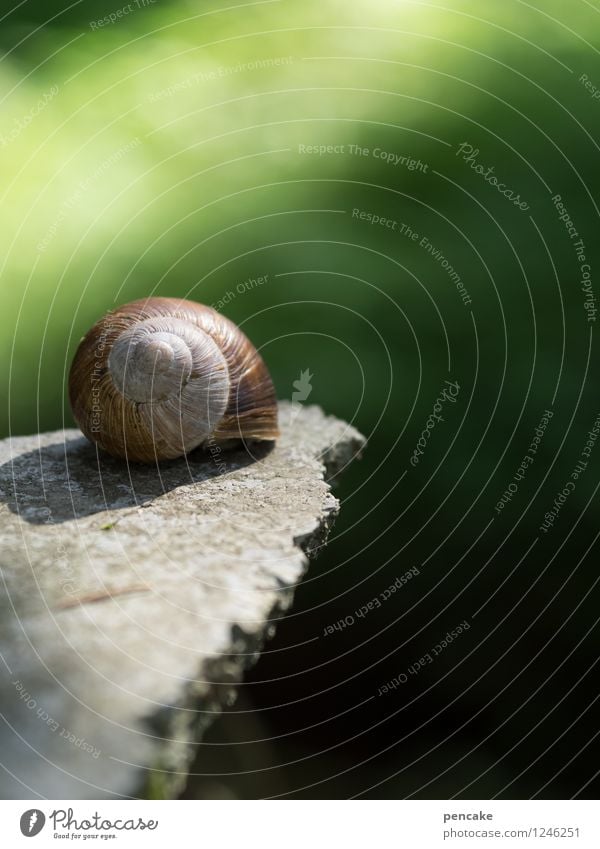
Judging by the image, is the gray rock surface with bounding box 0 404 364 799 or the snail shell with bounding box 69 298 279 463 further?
the snail shell with bounding box 69 298 279 463

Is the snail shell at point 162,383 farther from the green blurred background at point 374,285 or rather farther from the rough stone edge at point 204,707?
the green blurred background at point 374,285

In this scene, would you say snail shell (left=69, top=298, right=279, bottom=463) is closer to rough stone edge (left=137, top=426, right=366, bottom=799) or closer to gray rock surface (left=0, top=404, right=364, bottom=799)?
gray rock surface (left=0, top=404, right=364, bottom=799)

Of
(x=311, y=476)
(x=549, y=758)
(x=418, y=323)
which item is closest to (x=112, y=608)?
(x=311, y=476)

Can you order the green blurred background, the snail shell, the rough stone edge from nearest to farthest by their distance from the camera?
the rough stone edge
the snail shell
the green blurred background

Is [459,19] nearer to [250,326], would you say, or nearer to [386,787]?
[250,326]

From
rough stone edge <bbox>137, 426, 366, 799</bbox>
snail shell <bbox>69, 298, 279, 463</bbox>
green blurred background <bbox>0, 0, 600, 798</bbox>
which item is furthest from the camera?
green blurred background <bbox>0, 0, 600, 798</bbox>

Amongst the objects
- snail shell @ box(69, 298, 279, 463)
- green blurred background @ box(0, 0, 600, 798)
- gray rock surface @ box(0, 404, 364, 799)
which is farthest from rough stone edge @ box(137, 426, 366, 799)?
green blurred background @ box(0, 0, 600, 798)
